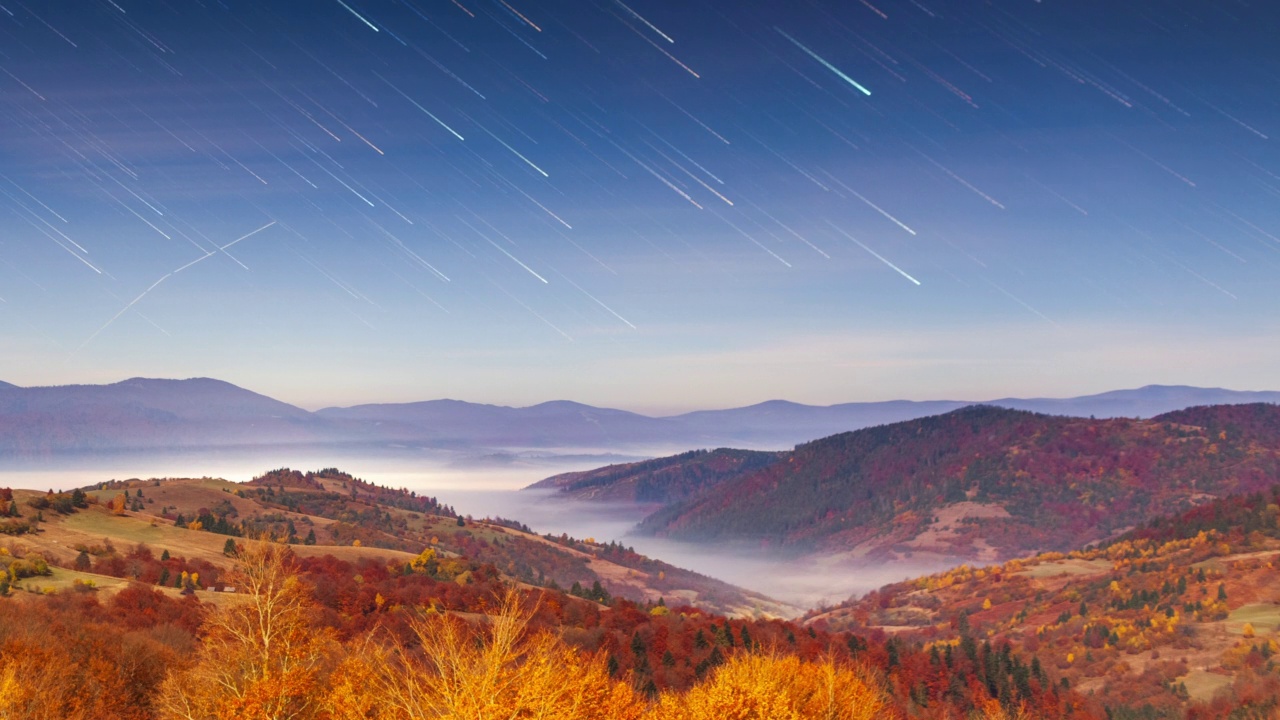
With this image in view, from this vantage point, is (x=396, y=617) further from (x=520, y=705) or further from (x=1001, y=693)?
(x=1001, y=693)

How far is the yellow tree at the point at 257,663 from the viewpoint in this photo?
38.8 metres

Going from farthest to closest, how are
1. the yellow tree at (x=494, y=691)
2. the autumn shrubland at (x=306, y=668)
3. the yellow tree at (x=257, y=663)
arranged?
the yellow tree at (x=257, y=663) < the autumn shrubland at (x=306, y=668) < the yellow tree at (x=494, y=691)

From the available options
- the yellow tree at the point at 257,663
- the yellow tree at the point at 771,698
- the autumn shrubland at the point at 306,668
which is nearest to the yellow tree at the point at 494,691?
the autumn shrubland at the point at 306,668

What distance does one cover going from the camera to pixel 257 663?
42.6 metres

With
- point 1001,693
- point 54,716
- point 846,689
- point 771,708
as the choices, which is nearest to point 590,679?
point 771,708

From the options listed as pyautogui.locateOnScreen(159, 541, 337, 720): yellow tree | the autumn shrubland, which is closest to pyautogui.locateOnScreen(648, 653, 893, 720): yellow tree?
the autumn shrubland

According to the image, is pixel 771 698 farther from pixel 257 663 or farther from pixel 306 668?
pixel 257 663

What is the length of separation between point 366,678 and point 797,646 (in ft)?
403

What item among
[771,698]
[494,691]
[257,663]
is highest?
[494,691]

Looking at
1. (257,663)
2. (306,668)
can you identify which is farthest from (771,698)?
(257,663)

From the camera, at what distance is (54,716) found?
4478 centimetres

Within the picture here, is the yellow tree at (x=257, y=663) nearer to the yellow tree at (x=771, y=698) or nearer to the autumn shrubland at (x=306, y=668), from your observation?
the autumn shrubland at (x=306, y=668)

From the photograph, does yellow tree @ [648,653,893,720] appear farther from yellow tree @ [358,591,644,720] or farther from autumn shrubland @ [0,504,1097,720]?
yellow tree @ [358,591,644,720]

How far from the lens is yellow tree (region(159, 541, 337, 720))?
Answer: 127 ft
